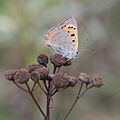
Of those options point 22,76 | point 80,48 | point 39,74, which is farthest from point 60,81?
point 80,48

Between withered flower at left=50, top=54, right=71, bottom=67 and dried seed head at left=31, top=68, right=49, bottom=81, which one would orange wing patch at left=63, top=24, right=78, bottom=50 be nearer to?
withered flower at left=50, top=54, right=71, bottom=67

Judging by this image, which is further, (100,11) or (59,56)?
(100,11)

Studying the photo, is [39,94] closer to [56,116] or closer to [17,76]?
[56,116]

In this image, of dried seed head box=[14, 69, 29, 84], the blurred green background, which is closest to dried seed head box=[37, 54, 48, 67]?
dried seed head box=[14, 69, 29, 84]

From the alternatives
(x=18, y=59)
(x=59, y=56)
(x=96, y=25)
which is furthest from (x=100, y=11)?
(x=59, y=56)

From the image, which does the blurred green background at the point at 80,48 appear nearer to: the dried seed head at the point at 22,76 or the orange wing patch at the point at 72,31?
the orange wing patch at the point at 72,31

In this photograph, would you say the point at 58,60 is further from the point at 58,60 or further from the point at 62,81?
the point at 62,81

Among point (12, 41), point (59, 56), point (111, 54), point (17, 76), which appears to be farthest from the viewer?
point (111, 54)
